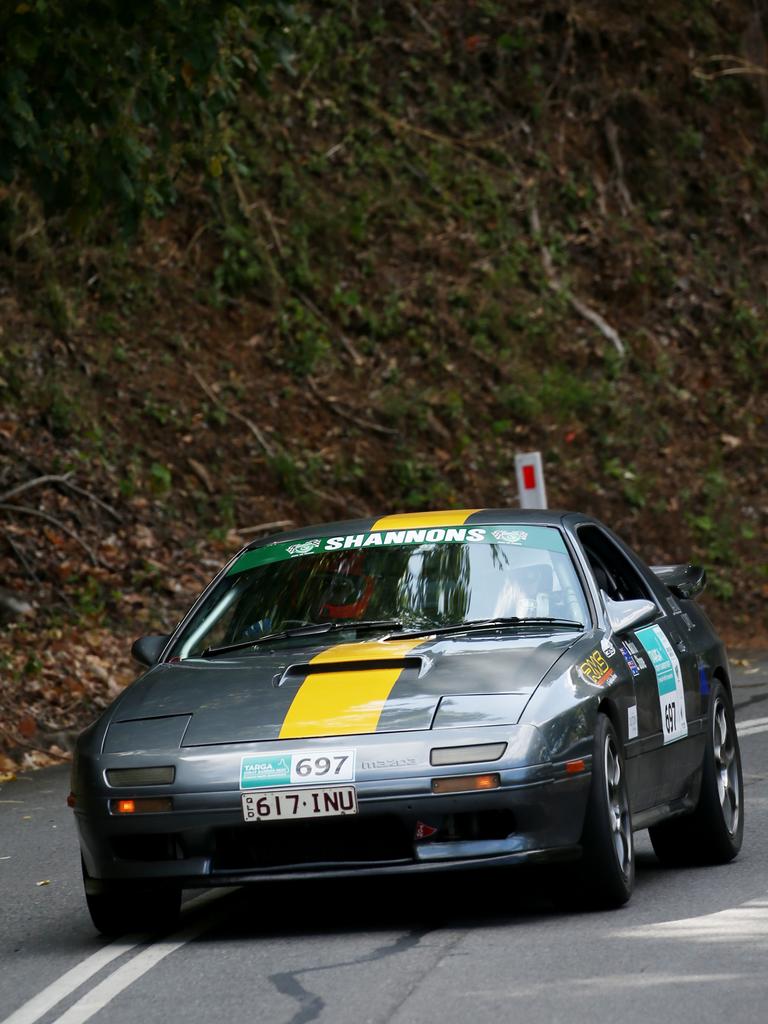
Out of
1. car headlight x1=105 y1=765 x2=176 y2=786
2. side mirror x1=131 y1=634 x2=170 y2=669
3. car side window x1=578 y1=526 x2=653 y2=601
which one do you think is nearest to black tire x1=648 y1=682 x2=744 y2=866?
car side window x1=578 y1=526 x2=653 y2=601

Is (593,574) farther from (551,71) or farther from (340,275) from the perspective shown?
(551,71)

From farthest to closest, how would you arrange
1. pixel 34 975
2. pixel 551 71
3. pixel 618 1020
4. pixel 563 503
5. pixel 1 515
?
pixel 551 71 < pixel 563 503 < pixel 1 515 < pixel 34 975 < pixel 618 1020

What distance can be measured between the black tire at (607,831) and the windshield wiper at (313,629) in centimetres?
95

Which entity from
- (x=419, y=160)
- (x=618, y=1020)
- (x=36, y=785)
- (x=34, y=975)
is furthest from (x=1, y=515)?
(x=618, y=1020)

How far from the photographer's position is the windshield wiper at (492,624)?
6918 millimetres

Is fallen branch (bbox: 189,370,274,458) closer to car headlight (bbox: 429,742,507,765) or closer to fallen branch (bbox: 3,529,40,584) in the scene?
fallen branch (bbox: 3,529,40,584)

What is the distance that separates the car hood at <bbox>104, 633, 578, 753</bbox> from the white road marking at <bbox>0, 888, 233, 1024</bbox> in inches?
25.9

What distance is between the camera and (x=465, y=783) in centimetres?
605

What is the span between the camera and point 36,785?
37.4 ft

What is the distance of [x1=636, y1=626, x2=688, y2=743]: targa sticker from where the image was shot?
728cm

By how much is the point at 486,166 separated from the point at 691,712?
57.7 ft

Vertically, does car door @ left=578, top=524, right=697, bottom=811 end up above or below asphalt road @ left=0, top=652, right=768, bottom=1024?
above

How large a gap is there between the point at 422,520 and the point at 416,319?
14.3 m

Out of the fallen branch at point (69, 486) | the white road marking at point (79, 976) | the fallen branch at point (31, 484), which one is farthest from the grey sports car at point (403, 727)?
the fallen branch at point (69, 486)
